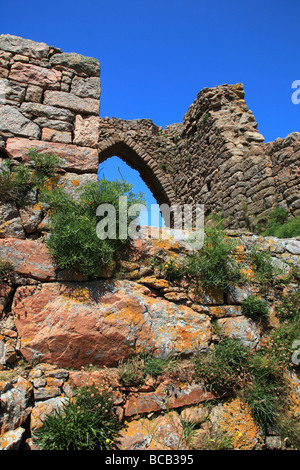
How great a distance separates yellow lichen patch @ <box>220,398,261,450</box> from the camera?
256 cm

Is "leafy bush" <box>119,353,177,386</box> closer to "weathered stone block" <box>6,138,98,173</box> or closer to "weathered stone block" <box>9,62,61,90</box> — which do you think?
"weathered stone block" <box>6,138,98,173</box>

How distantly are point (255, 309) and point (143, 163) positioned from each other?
9542 mm

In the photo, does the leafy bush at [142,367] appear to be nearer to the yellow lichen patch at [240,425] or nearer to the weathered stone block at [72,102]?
the yellow lichen patch at [240,425]

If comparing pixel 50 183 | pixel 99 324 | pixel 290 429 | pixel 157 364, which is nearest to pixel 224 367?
pixel 157 364

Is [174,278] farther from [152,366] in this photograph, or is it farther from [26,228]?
[26,228]

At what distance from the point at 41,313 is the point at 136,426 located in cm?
115

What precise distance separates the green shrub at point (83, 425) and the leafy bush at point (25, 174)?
1943 millimetres

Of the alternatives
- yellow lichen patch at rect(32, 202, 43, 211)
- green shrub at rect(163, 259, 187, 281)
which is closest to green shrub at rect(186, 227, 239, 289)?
green shrub at rect(163, 259, 187, 281)

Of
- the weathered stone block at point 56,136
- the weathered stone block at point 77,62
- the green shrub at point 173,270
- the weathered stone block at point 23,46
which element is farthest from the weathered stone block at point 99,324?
the weathered stone block at point 23,46

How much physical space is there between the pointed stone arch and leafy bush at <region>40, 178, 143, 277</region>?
8163 millimetres

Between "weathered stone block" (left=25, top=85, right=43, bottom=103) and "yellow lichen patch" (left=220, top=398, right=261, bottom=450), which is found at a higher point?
"weathered stone block" (left=25, top=85, right=43, bottom=103)

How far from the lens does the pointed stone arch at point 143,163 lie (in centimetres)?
1152

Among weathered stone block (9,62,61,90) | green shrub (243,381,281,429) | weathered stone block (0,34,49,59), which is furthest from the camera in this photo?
weathered stone block (0,34,49,59)

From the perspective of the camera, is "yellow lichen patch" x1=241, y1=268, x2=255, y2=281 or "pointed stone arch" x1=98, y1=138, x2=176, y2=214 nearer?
"yellow lichen patch" x1=241, y1=268, x2=255, y2=281
